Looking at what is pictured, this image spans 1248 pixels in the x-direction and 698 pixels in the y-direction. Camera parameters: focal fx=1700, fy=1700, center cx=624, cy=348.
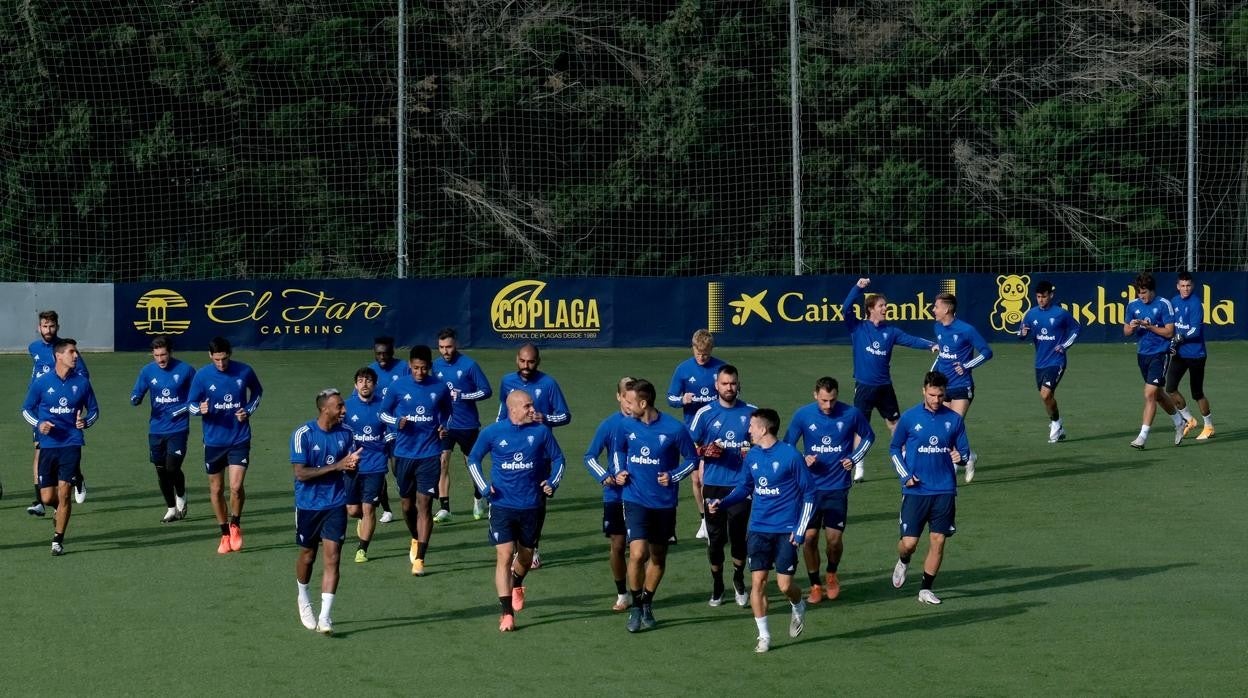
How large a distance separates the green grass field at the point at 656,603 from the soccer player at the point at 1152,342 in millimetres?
463

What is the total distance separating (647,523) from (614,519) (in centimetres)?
56

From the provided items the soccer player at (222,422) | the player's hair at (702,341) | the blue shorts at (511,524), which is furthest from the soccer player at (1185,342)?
the soccer player at (222,422)

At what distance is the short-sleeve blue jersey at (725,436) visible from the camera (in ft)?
47.8

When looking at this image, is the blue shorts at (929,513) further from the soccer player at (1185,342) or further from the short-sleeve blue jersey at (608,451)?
the soccer player at (1185,342)

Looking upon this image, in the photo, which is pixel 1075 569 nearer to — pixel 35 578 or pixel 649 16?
pixel 35 578

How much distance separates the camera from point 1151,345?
22.6m

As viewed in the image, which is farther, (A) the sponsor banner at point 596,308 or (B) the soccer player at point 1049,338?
(A) the sponsor banner at point 596,308

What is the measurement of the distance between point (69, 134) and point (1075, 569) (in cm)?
3421

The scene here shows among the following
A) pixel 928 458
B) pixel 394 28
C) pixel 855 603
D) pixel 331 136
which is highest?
pixel 394 28

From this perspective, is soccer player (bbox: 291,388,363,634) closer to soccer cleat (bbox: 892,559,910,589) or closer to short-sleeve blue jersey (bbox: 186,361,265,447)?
short-sleeve blue jersey (bbox: 186,361,265,447)

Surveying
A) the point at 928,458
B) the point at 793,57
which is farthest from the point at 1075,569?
the point at 793,57

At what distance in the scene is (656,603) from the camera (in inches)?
576

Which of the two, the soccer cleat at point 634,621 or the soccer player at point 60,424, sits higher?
Result: the soccer player at point 60,424

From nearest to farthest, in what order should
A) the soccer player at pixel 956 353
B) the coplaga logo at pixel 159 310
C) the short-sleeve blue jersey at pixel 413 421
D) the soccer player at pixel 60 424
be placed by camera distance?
the short-sleeve blue jersey at pixel 413 421 < the soccer player at pixel 60 424 < the soccer player at pixel 956 353 < the coplaga logo at pixel 159 310
